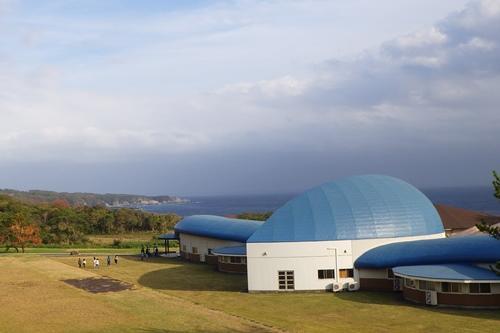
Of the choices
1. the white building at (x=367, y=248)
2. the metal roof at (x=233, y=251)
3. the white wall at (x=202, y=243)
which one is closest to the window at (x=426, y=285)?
the white building at (x=367, y=248)

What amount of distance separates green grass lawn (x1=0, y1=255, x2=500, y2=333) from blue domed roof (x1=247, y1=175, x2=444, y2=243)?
5.08 metres

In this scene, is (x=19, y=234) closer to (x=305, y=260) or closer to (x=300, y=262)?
(x=300, y=262)

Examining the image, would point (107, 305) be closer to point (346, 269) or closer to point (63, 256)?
point (346, 269)

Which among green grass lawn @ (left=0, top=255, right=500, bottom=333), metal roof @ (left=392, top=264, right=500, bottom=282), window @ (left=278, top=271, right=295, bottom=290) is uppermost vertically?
metal roof @ (left=392, top=264, right=500, bottom=282)

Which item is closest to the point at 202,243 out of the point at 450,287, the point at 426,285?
the point at 426,285

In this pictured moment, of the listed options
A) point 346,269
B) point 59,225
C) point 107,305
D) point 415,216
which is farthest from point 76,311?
point 59,225

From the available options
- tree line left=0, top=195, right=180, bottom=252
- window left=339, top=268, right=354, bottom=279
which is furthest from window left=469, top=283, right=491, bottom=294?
tree line left=0, top=195, right=180, bottom=252

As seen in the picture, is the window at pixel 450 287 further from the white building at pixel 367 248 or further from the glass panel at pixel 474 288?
the glass panel at pixel 474 288

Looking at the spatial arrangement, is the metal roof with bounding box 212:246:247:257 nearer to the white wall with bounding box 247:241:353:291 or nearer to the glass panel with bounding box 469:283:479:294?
the white wall with bounding box 247:241:353:291

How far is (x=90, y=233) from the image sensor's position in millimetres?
130625

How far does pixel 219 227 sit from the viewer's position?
64.9 m

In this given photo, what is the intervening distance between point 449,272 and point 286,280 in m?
13.2

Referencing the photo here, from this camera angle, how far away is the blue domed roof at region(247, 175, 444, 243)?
4528cm

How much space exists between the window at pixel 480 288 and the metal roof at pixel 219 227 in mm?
28338
